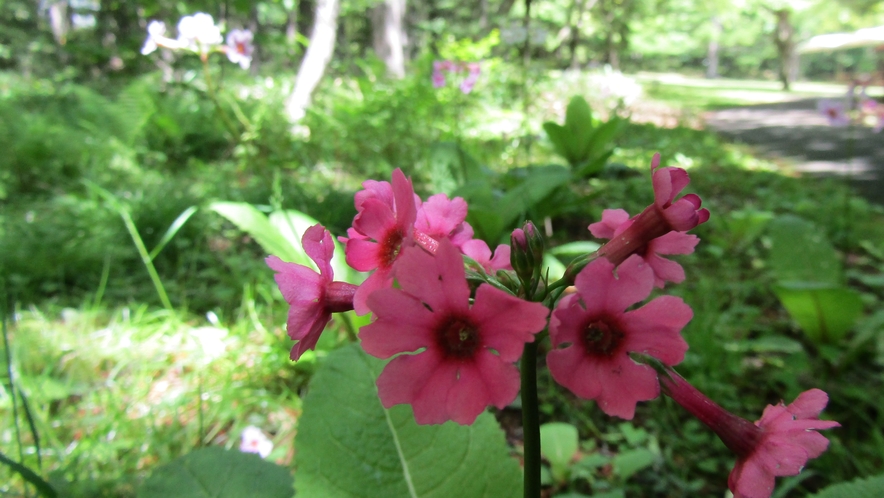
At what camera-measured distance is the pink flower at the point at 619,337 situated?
604mm

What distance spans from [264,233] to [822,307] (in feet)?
8.04

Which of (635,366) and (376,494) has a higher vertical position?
(635,366)

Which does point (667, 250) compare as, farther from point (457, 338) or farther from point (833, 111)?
point (833, 111)

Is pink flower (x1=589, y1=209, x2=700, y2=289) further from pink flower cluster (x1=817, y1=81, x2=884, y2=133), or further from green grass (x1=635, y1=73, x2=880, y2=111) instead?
green grass (x1=635, y1=73, x2=880, y2=111)

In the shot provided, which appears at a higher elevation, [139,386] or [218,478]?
[218,478]

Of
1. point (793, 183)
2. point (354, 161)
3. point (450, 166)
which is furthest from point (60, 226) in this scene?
point (793, 183)

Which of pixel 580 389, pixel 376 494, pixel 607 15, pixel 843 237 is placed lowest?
pixel 843 237

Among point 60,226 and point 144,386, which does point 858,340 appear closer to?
point 144,386

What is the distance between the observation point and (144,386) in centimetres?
211

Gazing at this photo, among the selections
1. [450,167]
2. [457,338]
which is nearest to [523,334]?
[457,338]

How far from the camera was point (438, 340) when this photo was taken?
0.64 metres

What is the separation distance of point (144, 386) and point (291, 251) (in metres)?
0.86

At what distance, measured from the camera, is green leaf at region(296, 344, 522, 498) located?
1003 mm

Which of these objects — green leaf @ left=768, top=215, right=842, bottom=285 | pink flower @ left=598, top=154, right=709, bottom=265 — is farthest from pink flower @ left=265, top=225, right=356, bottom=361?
green leaf @ left=768, top=215, right=842, bottom=285
